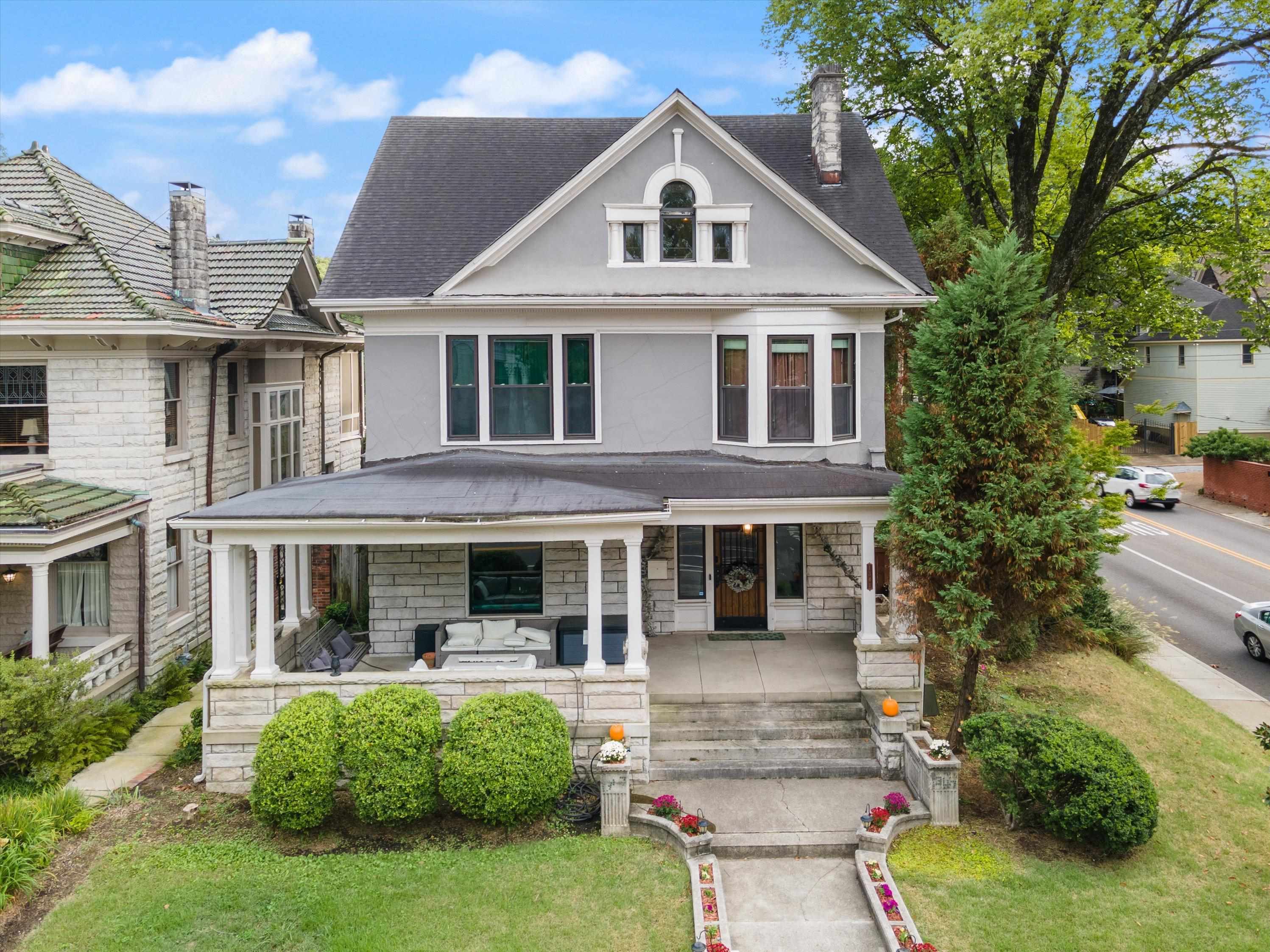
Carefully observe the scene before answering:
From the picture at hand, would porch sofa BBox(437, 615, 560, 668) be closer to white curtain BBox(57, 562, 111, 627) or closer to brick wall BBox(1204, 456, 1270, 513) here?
white curtain BBox(57, 562, 111, 627)

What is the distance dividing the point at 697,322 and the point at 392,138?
7.54 metres

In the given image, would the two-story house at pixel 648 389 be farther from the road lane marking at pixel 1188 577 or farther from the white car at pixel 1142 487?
the white car at pixel 1142 487

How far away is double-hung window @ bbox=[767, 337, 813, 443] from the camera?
14.3 meters

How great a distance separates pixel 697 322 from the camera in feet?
47.9

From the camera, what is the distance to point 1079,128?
24922 mm

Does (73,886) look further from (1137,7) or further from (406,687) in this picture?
(1137,7)

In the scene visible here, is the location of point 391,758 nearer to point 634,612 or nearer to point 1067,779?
point 634,612

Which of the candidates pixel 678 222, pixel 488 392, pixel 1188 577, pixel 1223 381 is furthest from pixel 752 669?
pixel 1223 381

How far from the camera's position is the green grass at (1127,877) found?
27.3 feet

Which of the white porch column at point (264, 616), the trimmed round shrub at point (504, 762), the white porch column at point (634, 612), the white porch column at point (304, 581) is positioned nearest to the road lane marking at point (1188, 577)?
the white porch column at point (634, 612)

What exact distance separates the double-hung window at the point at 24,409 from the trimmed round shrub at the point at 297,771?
7527 millimetres

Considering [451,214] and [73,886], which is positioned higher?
[451,214]

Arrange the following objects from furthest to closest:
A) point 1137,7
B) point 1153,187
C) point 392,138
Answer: point 1153,187, point 1137,7, point 392,138

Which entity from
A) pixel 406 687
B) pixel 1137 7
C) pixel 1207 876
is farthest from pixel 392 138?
pixel 1207 876
